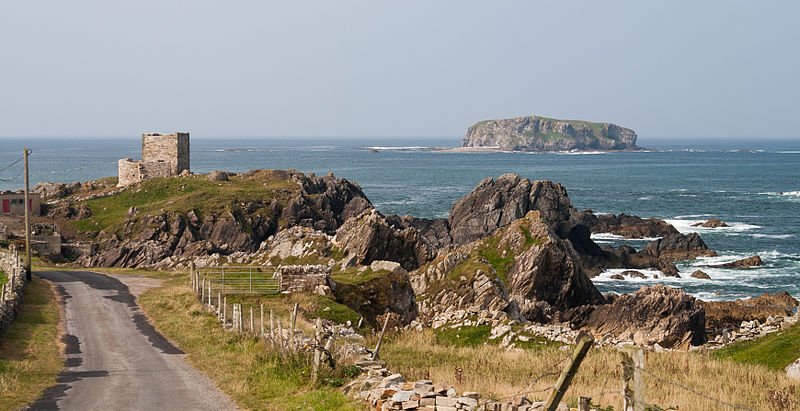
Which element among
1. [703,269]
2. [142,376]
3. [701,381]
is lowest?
[703,269]

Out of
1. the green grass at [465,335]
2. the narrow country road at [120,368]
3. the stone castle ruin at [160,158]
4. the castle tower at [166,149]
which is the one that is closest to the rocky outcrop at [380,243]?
the green grass at [465,335]

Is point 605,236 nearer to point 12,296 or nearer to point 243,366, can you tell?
point 12,296

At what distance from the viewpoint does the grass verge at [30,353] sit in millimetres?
18797

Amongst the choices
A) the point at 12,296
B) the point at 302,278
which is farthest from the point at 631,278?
the point at 12,296

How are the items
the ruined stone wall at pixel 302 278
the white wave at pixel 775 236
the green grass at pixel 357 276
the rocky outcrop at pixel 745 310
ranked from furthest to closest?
the white wave at pixel 775 236
the rocky outcrop at pixel 745 310
the green grass at pixel 357 276
the ruined stone wall at pixel 302 278

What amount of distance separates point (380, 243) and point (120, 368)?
23.8 m

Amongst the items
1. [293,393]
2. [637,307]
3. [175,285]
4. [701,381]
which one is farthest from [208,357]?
[637,307]

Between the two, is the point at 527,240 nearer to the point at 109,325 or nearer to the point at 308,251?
the point at 308,251

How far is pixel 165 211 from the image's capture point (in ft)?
247

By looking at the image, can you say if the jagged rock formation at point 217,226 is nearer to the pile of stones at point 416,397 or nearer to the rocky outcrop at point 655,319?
the rocky outcrop at point 655,319

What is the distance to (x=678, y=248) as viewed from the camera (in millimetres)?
76062

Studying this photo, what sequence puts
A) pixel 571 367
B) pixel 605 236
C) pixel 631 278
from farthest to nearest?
pixel 605 236
pixel 631 278
pixel 571 367

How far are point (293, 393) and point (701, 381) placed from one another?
9.77 meters

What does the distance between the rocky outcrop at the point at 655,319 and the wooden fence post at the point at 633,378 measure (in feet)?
79.4
